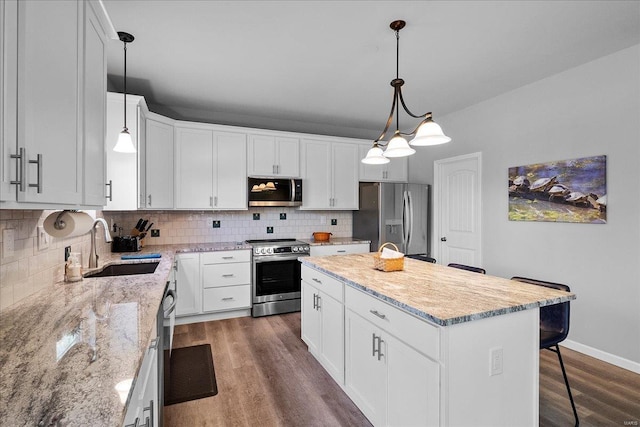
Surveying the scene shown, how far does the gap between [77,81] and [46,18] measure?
0.88 ft

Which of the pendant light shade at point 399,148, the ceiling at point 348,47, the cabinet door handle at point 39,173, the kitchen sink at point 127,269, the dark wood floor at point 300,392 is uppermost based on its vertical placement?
the ceiling at point 348,47

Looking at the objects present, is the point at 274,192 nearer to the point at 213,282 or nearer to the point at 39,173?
the point at 213,282

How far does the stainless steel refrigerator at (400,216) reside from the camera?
4.49 meters

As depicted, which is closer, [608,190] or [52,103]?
[52,103]

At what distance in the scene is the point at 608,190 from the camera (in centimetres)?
274

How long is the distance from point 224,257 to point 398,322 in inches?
105

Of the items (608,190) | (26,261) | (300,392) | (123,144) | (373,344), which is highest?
(123,144)

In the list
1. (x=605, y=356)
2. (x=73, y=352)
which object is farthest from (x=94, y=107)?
(x=605, y=356)

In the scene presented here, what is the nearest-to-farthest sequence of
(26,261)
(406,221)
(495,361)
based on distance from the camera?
(495,361), (26,261), (406,221)

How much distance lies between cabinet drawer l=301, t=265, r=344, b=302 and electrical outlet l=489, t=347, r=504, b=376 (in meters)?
0.99

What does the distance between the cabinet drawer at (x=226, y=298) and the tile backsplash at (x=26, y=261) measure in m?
1.85

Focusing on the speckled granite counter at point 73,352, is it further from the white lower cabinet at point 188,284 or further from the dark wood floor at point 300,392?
the white lower cabinet at point 188,284

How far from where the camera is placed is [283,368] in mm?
2670

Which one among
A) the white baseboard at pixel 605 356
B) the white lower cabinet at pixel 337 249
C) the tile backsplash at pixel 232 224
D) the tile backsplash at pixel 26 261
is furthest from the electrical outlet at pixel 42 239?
the white baseboard at pixel 605 356
